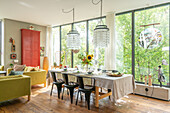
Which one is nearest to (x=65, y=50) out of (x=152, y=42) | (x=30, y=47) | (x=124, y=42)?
(x=30, y=47)

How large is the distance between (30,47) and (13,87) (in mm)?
3690

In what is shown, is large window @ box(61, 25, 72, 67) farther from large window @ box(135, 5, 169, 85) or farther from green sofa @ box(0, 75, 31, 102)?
large window @ box(135, 5, 169, 85)

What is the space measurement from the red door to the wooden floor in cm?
312

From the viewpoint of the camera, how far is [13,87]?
333cm

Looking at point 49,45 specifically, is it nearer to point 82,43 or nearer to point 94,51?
point 82,43

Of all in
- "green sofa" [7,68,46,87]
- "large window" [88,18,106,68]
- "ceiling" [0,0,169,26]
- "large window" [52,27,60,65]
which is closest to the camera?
"ceiling" [0,0,169,26]

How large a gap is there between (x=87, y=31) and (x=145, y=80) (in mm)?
3177

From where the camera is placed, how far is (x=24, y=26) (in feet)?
21.4

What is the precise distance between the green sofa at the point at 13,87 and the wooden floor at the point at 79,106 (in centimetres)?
27

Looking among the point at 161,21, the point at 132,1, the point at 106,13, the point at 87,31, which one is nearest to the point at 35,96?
the point at 87,31

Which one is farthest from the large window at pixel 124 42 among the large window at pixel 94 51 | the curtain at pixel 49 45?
the curtain at pixel 49 45

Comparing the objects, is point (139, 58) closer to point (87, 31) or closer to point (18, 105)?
point (87, 31)

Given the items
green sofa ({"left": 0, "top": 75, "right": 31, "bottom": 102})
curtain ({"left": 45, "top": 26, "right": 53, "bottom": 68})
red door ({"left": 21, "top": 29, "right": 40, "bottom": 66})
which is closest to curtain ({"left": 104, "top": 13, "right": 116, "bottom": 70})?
green sofa ({"left": 0, "top": 75, "right": 31, "bottom": 102})

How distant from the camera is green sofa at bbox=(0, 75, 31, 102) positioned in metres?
3.15
